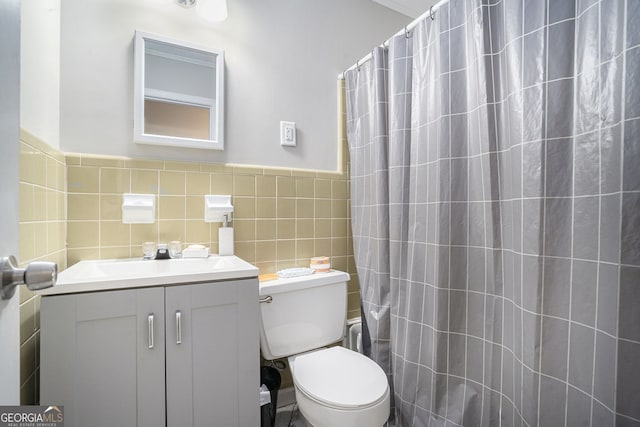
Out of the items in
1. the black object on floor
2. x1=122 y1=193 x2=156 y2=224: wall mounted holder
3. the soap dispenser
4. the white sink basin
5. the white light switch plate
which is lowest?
the black object on floor

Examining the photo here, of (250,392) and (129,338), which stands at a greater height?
(129,338)

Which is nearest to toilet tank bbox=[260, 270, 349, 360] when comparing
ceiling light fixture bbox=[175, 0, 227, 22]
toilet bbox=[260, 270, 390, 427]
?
toilet bbox=[260, 270, 390, 427]

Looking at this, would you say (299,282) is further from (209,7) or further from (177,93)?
(209,7)

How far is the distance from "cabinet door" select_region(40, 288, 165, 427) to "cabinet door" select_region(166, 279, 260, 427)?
0.04 metres

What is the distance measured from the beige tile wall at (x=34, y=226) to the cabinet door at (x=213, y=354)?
15.9 inches

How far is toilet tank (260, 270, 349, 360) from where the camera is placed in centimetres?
128

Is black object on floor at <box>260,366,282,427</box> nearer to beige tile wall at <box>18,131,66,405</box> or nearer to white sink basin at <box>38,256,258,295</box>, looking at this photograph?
white sink basin at <box>38,256,258,295</box>

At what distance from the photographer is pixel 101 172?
1218mm

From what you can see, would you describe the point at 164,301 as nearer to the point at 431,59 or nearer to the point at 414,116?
the point at 414,116

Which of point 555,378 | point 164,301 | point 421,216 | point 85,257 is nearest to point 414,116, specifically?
point 421,216

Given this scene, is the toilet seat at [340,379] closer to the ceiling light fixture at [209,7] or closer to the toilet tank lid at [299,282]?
the toilet tank lid at [299,282]

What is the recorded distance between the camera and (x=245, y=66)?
1502 mm

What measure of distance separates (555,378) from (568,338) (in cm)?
12

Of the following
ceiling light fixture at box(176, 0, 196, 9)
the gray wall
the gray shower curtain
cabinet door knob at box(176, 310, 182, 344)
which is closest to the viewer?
the gray shower curtain
